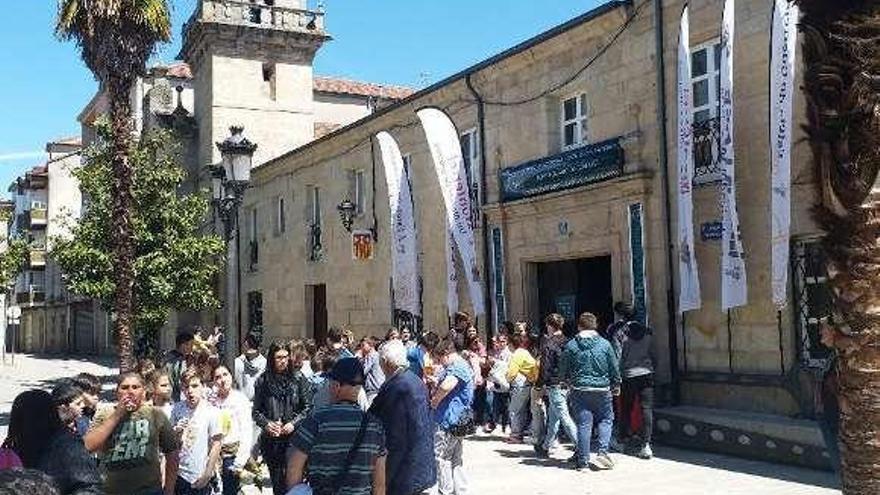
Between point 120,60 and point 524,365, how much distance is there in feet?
27.2

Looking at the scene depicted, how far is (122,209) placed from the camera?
14.0 m

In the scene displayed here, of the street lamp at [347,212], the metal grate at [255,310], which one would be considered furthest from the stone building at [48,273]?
the street lamp at [347,212]

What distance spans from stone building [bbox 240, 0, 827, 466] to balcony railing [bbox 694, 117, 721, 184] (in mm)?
27

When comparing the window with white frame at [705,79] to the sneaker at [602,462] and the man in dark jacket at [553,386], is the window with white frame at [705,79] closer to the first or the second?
the man in dark jacket at [553,386]

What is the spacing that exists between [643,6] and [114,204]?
8.81m

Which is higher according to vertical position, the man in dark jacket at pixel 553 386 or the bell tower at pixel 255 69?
the bell tower at pixel 255 69

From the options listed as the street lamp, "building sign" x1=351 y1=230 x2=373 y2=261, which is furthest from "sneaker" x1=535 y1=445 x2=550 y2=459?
the street lamp

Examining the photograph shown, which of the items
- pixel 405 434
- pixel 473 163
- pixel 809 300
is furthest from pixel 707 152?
pixel 405 434

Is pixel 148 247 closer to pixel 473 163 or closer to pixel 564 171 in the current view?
pixel 473 163

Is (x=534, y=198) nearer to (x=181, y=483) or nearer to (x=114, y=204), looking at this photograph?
(x=114, y=204)

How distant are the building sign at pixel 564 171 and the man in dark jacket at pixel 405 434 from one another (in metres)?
7.81

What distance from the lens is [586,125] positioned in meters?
13.9

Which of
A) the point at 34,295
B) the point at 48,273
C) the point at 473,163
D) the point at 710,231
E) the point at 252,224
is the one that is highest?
the point at 473,163

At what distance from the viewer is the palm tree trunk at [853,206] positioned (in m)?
3.76
